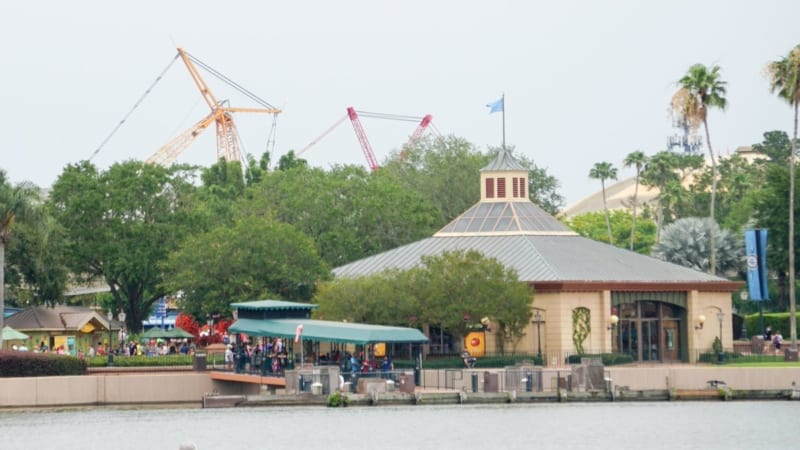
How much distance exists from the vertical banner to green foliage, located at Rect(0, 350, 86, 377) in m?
39.0

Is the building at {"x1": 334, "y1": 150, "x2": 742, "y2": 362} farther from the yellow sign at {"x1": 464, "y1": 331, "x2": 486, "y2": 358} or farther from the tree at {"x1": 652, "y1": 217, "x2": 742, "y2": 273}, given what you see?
the tree at {"x1": 652, "y1": 217, "x2": 742, "y2": 273}

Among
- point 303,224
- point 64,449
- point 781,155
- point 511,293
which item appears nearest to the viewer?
point 64,449

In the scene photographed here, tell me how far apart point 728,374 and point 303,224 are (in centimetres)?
4040

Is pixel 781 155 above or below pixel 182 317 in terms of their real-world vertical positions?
above

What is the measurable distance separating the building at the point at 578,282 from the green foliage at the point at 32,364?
19.4 meters

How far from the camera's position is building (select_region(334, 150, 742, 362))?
313 ft

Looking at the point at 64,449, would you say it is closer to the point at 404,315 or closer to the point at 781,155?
the point at 404,315

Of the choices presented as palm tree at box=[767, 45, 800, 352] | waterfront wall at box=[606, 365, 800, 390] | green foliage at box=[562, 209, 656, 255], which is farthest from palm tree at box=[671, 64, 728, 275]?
green foliage at box=[562, 209, 656, 255]

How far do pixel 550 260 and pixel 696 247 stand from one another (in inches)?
915

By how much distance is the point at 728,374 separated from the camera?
82.7 m

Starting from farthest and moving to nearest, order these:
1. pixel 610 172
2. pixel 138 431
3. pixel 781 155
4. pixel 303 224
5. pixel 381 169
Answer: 1. pixel 781 155
2. pixel 610 172
3. pixel 381 169
4. pixel 303 224
5. pixel 138 431

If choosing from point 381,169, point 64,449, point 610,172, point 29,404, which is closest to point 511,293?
point 29,404

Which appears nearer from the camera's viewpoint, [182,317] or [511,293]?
[511,293]

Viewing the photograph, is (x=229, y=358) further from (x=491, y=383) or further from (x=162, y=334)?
(x=491, y=383)
